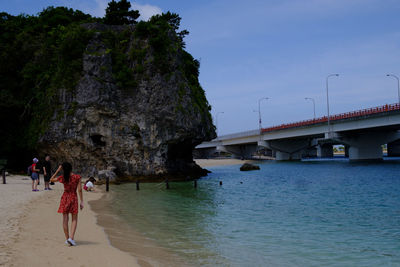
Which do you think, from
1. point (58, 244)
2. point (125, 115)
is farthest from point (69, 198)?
point (125, 115)

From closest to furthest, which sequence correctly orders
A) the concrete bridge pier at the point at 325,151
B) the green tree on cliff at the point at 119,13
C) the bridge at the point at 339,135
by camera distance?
the green tree on cliff at the point at 119,13
the bridge at the point at 339,135
the concrete bridge pier at the point at 325,151

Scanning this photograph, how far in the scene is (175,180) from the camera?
37375 millimetres

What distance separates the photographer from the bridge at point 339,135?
5213cm

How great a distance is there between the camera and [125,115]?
3788 centimetres

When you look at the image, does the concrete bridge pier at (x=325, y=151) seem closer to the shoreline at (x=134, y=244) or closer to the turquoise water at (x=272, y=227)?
the turquoise water at (x=272, y=227)

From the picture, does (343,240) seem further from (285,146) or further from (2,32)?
(285,146)

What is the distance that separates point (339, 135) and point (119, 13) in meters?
46.5

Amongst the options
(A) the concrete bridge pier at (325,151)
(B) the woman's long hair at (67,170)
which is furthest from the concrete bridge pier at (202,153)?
(B) the woman's long hair at (67,170)

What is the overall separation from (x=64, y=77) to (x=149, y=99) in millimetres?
10842

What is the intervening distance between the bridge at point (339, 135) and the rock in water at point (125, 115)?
31.2 m

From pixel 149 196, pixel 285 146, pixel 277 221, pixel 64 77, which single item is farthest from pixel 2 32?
pixel 285 146

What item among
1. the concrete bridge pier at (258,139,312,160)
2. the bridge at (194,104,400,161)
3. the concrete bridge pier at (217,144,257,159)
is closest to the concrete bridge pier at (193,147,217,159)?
the bridge at (194,104,400,161)

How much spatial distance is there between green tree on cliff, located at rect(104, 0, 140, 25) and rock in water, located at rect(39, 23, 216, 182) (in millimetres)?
7988

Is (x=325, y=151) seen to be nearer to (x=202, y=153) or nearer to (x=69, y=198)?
(x=202, y=153)
